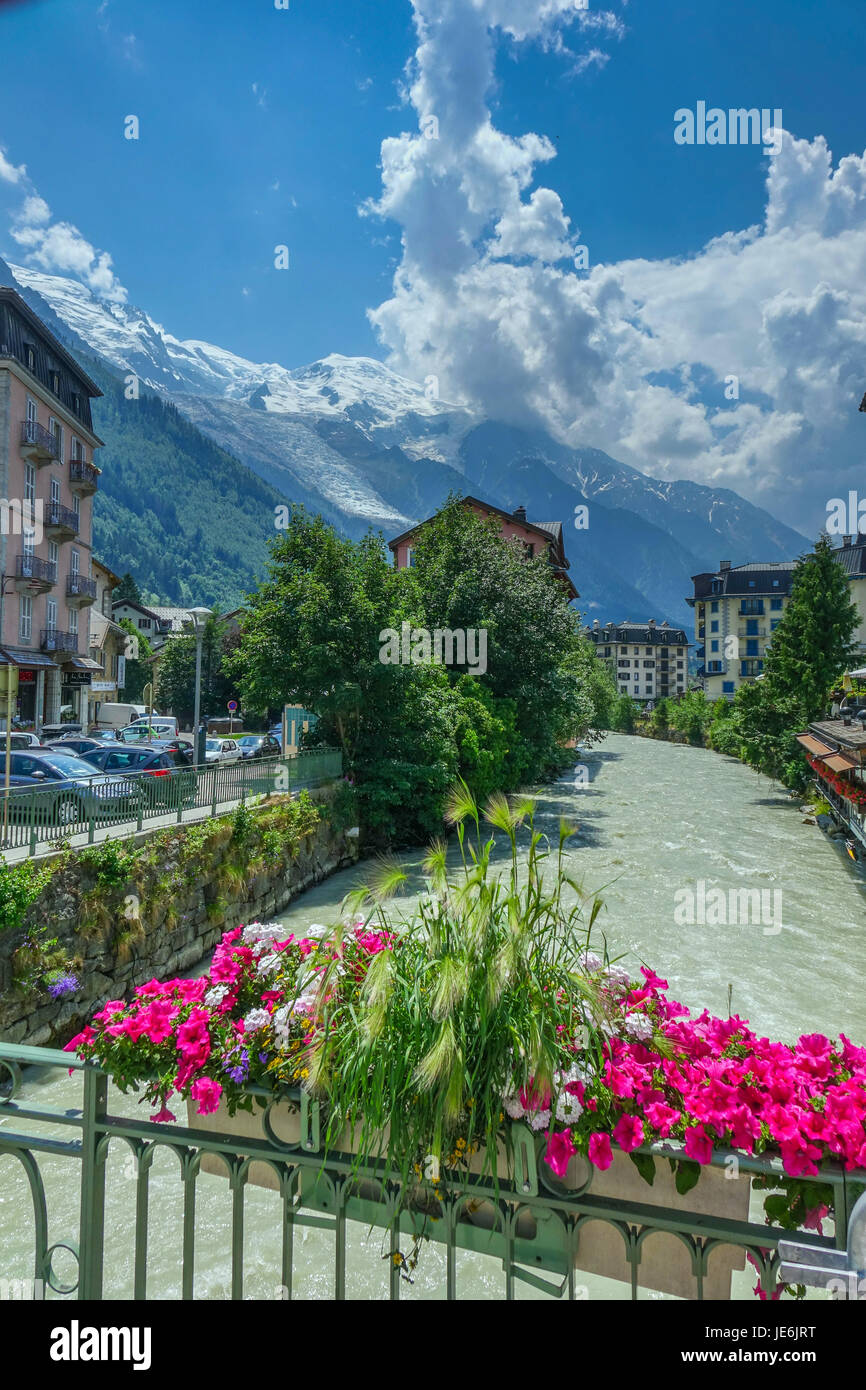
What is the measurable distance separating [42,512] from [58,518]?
1.32 meters

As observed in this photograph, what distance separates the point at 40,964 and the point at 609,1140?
9667mm

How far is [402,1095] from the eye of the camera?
2.24 meters

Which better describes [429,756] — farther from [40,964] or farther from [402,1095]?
[402,1095]

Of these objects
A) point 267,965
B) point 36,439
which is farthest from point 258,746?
point 267,965

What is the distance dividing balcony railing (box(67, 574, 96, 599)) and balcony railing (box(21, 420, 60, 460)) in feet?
21.2

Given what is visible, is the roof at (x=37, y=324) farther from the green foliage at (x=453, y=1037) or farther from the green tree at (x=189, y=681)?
the green foliage at (x=453, y=1037)

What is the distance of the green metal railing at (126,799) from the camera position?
36.7ft

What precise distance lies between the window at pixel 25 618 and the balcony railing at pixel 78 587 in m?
3.76

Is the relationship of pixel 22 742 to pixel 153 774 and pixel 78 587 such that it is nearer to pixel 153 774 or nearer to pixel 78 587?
pixel 153 774

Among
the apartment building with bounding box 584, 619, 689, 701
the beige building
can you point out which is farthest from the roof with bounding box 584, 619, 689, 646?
the beige building

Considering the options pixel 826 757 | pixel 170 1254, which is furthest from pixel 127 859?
pixel 826 757

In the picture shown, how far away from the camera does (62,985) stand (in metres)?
9.97

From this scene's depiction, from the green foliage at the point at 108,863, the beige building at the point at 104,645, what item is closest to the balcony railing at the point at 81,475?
the beige building at the point at 104,645
